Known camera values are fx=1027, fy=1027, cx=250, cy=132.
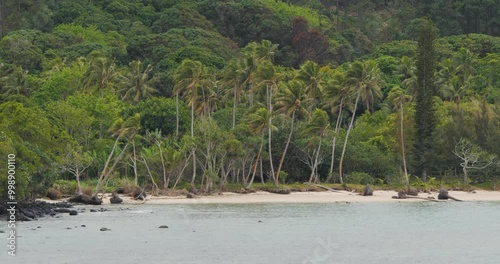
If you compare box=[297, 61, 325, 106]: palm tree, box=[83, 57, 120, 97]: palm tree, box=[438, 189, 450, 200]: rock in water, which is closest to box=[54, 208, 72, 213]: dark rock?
box=[438, 189, 450, 200]: rock in water

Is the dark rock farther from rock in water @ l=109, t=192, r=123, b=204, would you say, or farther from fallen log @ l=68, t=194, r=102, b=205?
rock in water @ l=109, t=192, r=123, b=204

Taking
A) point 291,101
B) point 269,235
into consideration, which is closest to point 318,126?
point 291,101

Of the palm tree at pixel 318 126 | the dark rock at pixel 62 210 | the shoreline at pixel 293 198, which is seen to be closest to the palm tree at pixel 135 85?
the palm tree at pixel 318 126

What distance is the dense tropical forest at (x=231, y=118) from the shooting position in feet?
292

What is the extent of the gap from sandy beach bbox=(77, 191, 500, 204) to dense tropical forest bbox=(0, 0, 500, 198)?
2747 millimetres

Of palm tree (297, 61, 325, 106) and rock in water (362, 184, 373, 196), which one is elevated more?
palm tree (297, 61, 325, 106)

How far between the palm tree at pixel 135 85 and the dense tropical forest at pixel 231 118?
8.0 inches

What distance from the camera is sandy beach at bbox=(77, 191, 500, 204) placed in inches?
3401

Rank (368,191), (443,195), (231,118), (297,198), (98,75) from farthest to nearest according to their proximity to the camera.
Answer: (98,75)
(231,118)
(368,191)
(297,198)
(443,195)

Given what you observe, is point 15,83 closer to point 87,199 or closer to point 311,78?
point 311,78

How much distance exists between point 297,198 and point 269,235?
2630 cm

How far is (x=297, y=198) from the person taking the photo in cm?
8931

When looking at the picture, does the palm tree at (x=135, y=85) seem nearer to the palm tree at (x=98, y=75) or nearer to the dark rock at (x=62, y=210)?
the palm tree at (x=98, y=75)

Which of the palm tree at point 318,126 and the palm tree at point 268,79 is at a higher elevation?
the palm tree at point 268,79
